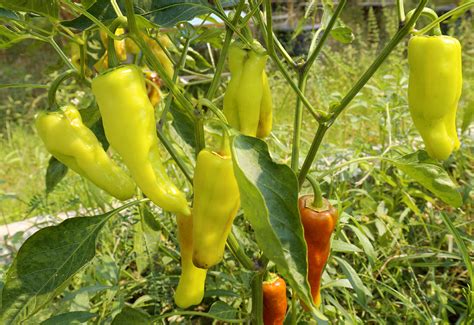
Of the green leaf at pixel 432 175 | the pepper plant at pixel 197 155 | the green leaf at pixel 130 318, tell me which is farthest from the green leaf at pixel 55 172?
the green leaf at pixel 432 175

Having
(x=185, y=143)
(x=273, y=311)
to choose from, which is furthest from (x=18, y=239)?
(x=273, y=311)

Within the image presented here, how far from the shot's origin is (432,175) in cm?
83

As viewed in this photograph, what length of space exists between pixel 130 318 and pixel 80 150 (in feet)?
1.15

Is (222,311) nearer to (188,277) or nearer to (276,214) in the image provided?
(188,277)

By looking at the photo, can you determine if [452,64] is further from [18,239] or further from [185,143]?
[18,239]

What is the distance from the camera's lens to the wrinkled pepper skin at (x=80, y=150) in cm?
69

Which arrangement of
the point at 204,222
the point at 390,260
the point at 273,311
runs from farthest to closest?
1. the point at 390,260
2. the point at 273,311
3. the point at 204,222

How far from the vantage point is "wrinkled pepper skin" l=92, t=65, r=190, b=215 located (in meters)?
0.62

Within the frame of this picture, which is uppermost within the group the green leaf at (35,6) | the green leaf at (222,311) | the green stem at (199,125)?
the green leaf at (35,6)

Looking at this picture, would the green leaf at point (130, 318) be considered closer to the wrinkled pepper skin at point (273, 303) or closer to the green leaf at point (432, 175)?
the wrinkled pepper skin at point (273, 303)

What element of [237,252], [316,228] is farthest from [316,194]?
[237,252]

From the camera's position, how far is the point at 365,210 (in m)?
1.40

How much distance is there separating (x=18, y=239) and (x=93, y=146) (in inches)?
31.7

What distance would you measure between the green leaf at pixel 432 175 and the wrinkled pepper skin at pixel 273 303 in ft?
1.00
